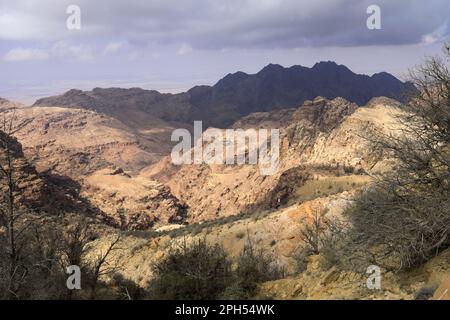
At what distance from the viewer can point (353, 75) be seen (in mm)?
188250

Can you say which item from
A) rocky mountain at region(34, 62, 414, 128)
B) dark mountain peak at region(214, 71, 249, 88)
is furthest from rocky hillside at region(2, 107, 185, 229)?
dark mountain peak at region(214, 71, 249, 88)

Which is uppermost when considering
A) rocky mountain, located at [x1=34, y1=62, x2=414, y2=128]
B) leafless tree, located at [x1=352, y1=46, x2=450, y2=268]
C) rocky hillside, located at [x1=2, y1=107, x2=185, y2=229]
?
rocky mountain, located at [x1=34, y1=62, x2=414, y2=128]

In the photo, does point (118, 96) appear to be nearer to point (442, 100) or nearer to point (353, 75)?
point (353, 75)

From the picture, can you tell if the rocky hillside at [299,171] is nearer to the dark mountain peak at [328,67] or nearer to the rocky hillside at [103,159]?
the rocky hillside at [103,159]

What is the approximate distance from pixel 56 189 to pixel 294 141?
2684 cm

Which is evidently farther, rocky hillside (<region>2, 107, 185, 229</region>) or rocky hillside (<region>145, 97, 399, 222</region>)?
rocky hillside (<region>2, 107, 185, 229</region>)

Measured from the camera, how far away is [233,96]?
17525 cm

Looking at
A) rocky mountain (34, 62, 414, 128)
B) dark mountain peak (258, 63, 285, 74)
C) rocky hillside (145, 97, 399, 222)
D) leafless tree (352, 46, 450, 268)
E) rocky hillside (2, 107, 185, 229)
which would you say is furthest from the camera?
dark mountain peak (258, 63, 285, 74)

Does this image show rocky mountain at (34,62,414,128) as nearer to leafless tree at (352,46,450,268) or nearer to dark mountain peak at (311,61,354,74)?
dark mountain peak at (311,61,354,74)

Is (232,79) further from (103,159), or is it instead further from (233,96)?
(103,159)

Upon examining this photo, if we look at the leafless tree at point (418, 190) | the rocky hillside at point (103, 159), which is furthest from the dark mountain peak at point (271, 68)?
the leafless tree at point (418, 190)

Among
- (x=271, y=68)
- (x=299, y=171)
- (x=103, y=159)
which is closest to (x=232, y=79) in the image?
(x=271, y=68)

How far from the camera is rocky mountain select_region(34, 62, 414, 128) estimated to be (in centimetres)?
14112

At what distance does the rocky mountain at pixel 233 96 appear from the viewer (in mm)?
141125
